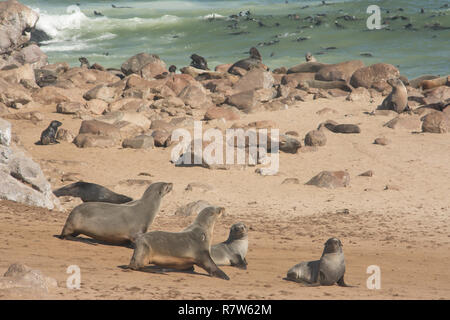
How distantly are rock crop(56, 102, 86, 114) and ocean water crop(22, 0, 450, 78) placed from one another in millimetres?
13013

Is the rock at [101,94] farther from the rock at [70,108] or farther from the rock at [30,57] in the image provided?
the rock at [30,57]

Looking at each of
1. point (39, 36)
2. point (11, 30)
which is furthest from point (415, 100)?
point (39, 36)

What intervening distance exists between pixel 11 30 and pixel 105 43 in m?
11.0

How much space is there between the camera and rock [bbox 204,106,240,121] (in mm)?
16000

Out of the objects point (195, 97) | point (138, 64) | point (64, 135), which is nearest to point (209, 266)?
point (64, 135)

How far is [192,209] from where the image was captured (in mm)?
Answer: 9992

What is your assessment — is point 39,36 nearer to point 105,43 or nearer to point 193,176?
point 105,43

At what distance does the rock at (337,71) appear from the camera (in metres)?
20.8

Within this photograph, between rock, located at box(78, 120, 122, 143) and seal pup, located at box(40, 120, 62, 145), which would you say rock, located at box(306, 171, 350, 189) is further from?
seal pup, located at box(40, 120, 62, 145)

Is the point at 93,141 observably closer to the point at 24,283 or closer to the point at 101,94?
the point at 101,94

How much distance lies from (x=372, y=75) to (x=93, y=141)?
28.1 feet

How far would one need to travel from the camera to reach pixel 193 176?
12328 millimetres

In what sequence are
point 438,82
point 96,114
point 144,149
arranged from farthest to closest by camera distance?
point 438,82 < point 96,114 < point 144,149

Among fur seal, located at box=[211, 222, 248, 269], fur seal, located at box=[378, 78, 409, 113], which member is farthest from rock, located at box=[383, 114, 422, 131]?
fur seal, located at box=[211, 222, 248, 269]
